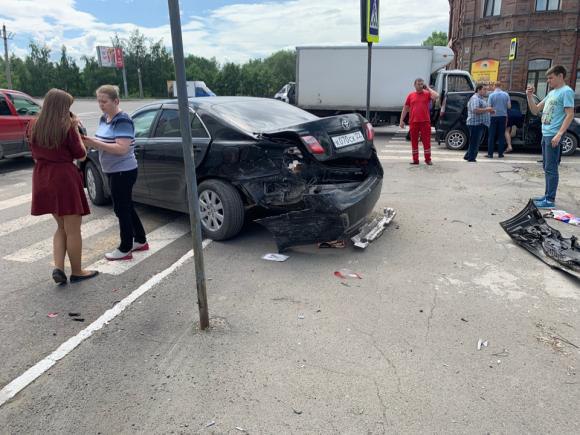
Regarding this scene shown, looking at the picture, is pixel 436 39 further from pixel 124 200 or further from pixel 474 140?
pixel 124 200

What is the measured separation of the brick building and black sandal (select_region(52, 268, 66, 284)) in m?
27.2

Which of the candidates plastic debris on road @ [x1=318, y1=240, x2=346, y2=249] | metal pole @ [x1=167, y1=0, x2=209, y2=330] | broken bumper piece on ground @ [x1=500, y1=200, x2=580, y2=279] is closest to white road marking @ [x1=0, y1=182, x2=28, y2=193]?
plastic debris on road @ [x1=318, y1=240, x2=346, y2=249]

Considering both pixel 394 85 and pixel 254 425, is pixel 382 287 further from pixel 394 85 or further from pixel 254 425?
pixel 394 85

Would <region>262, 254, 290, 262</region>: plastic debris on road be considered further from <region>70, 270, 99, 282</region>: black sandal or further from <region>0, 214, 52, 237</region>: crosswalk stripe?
<region>0, 214, 52, 237</region>: crosswalk stripe

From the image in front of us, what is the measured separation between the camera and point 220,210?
5.12 metres

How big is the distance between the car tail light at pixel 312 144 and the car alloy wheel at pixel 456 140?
915 centimetres

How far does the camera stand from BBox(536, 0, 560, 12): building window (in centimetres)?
2492

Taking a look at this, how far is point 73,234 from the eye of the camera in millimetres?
4168

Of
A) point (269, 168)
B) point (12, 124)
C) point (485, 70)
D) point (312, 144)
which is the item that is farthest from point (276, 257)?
point (485, 70)

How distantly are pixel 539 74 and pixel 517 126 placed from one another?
57.7ft

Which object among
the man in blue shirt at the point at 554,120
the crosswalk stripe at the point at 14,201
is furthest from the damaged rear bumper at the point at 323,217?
the crosswalk stripe at the point at 14,201

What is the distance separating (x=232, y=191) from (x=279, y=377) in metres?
2.59

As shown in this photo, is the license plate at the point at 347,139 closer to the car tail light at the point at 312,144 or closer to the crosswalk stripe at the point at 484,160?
the car tail light at the point at 312,144

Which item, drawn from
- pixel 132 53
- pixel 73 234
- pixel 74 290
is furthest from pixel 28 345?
pixel 132 53
